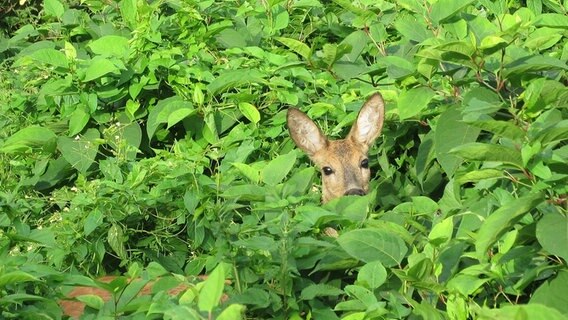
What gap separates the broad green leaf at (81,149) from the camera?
721 centimetres

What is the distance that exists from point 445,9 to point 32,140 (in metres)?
2.74

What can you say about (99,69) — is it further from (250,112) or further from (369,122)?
(369,122)

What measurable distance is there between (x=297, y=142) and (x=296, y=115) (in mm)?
178

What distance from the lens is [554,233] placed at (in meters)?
4.13

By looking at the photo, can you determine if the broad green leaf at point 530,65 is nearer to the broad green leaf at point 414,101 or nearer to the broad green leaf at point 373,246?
the broad green leaf at point 414,101

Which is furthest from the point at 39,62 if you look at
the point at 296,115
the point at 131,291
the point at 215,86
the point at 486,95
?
the point at 131,291

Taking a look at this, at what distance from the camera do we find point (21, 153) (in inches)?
294

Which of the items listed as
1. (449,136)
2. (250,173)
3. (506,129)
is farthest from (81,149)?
(506,129)

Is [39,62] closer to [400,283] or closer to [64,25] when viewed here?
[64,25]

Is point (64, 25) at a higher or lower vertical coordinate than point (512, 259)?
lower

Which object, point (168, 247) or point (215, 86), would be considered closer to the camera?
point (168, 247)

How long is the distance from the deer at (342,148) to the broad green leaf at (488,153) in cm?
269

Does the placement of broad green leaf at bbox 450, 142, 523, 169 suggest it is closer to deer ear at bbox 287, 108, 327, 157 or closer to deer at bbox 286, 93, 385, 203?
deer at bbox 286, 93, 385, 203

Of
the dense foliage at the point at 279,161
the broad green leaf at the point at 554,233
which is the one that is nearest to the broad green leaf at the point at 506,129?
the dense foliage at the point at 279,161
